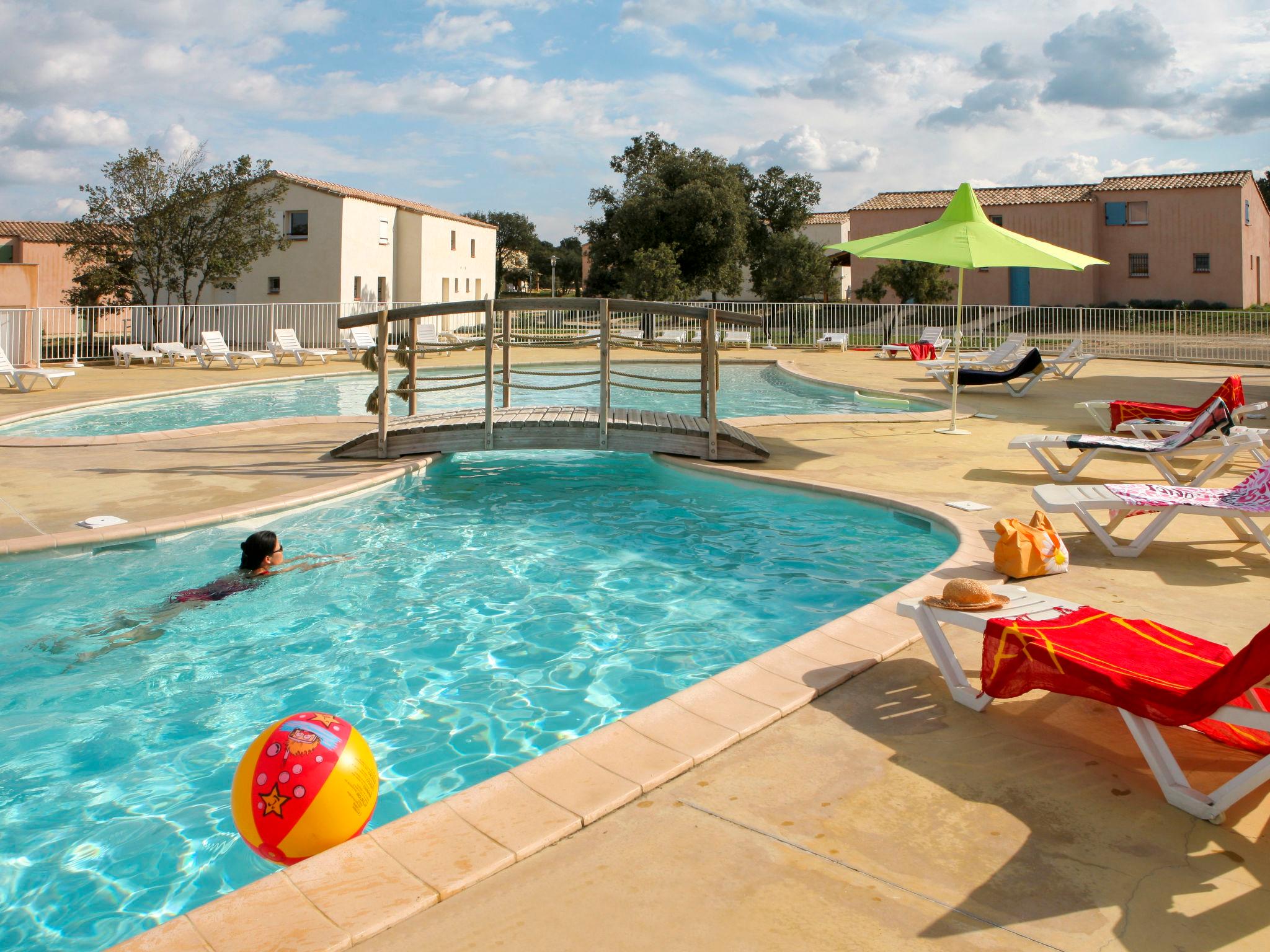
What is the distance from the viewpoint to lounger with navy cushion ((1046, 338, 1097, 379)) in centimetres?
1883

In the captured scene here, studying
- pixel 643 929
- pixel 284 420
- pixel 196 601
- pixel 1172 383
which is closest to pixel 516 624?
pixel 196 601

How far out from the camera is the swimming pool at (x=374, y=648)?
3.91 metres

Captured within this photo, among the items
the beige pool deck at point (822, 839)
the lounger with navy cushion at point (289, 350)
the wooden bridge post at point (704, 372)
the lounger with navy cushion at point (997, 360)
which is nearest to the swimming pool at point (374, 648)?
the beige pool deck at point (822, 839)

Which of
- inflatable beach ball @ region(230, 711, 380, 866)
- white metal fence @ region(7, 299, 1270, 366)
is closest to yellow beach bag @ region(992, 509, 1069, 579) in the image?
inflatable beach ball @ region(230, 711, 380, 866)

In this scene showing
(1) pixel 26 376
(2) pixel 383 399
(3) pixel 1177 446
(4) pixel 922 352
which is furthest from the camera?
Answer: (4) pixel 922 352

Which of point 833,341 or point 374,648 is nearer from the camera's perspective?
point 374,648

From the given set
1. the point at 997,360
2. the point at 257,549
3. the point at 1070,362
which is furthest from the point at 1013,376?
the point at 257,549

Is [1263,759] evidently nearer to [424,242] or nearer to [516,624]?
[516,624]

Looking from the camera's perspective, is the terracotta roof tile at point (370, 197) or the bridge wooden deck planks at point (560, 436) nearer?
the bridge wooden deck planks at point (560, 436)

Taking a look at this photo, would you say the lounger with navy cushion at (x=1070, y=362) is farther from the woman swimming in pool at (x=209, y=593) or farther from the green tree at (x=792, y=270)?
the green tree at (x=792, y=270)

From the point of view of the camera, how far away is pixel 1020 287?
4469 centimetres

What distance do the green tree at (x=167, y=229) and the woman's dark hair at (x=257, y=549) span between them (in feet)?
78.3

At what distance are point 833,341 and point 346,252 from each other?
17.2m

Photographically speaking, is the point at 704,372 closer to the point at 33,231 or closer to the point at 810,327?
the point at 810,327
